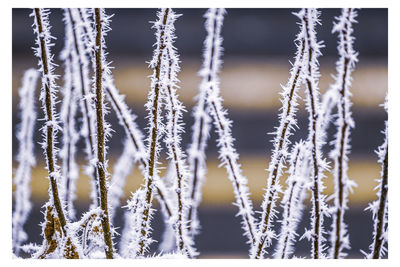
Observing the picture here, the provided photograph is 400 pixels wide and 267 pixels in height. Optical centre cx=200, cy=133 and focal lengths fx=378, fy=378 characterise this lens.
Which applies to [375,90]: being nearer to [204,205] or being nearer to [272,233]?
[204,205]

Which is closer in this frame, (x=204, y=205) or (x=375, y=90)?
(x=375, y=90)

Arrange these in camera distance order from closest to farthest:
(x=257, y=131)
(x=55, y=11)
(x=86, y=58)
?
(x=86, y=58) → (x=55, y=11) → (x=257, y=131)

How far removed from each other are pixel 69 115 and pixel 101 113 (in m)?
0.23

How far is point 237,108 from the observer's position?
129 inches

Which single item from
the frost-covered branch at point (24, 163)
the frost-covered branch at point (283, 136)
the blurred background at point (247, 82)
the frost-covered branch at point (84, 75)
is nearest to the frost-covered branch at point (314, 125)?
the frost-covered branch at point (283, 136)

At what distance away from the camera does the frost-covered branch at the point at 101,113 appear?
808 mm

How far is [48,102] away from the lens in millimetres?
814

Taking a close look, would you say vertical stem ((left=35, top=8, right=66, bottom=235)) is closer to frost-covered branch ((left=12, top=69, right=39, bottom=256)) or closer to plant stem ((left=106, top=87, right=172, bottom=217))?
plant stem ((left=106, top=87, right=172, bottom=217))

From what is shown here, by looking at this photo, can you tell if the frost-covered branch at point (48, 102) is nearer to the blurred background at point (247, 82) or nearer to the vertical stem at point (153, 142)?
the vertical stem at point (153, 142)

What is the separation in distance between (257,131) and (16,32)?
2.57 m

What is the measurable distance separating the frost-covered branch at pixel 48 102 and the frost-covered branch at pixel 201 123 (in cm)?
33

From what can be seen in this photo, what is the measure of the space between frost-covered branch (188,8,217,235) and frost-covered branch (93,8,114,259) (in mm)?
227

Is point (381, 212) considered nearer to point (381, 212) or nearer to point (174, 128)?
point (381, 212)
